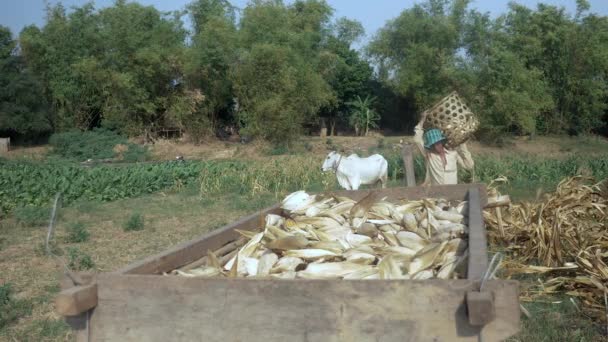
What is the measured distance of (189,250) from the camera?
3.08 meters

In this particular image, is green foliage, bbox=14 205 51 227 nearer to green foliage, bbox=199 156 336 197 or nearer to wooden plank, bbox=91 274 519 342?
green foliage, bbox=199 156 336 197

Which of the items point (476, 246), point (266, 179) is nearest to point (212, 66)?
point (266, 179)

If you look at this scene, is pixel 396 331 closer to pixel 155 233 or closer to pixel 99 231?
pixel 155 233

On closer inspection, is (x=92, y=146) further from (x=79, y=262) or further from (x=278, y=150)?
(x=79, y=262)

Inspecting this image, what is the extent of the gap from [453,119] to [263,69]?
62.5ft

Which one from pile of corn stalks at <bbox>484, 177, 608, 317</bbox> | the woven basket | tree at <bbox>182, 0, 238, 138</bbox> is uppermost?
tree at <bbox>182, 0, 238, 138</bbox>

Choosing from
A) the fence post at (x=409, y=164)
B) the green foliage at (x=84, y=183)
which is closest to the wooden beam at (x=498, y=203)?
the fence post at (x=409, y=164)

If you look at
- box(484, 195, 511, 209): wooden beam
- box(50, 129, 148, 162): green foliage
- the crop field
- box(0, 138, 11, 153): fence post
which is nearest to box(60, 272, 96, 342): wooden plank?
the crop field

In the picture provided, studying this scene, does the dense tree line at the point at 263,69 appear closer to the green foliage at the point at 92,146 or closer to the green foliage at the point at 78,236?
the green foliage at the point at 92,146

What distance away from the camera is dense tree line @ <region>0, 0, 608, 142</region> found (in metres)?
25.6

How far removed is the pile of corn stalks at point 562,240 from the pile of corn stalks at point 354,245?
1369mm

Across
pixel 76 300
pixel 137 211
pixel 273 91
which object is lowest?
pixel 137 211

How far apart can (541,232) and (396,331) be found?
3.82 meters

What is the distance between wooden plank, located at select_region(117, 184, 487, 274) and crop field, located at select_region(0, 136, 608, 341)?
1021mm
